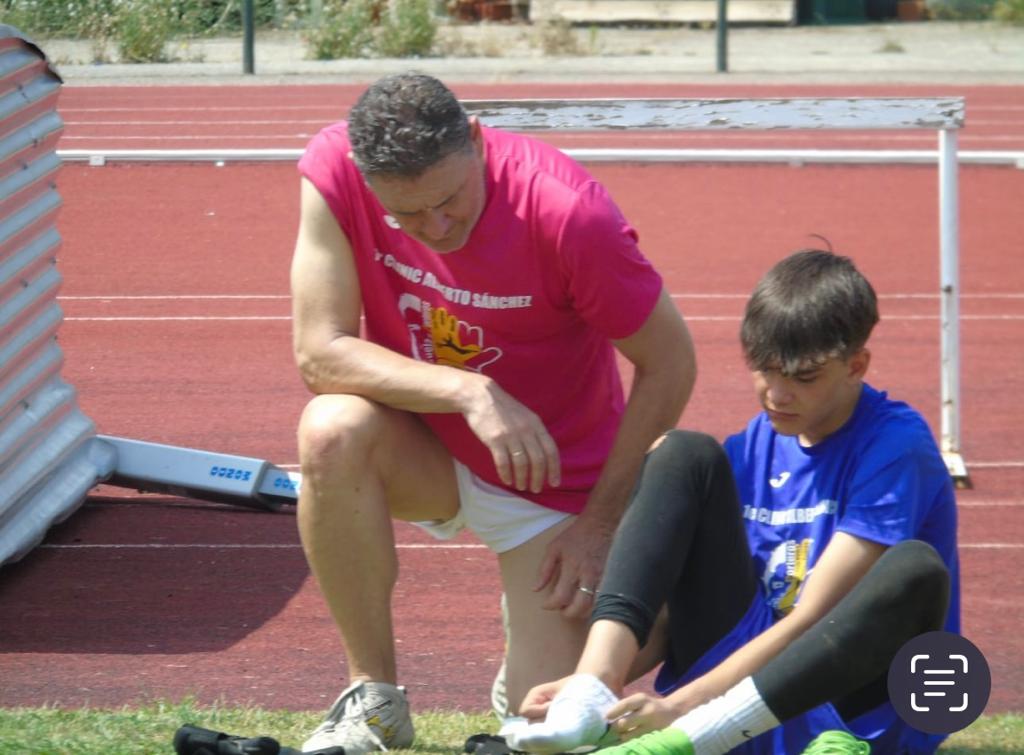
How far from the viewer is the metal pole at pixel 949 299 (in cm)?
559

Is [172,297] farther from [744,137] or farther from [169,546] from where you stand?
[744,137]

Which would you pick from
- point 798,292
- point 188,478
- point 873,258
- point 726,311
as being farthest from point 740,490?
point 873,258

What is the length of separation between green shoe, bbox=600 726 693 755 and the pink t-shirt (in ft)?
2.95

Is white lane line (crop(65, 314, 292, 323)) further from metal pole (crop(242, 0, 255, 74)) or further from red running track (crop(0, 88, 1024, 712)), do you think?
metal pole (crop(242, 0, 255, 74))

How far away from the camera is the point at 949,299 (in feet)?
18.3

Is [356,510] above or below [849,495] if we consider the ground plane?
below

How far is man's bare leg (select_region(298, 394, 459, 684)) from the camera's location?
124 inches

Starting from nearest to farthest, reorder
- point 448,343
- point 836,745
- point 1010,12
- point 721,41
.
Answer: point 836,745 < point 448,343 < point 721,41 < point 1010,12

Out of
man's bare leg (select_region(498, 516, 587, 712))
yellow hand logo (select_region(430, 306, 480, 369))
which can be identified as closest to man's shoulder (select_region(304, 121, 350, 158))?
yellow hand logo (select_region(430, 306, 480, 369))

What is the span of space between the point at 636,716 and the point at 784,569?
0.49 m

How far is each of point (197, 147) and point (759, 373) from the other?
12.4 metres

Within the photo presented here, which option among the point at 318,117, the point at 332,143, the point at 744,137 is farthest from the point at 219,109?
the point at 332,143

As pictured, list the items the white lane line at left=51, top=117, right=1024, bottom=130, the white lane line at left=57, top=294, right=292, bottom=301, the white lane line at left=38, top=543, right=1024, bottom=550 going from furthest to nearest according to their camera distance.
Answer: the white lane line at left=51, top=117, right=1024, bottom=130 → the white lane line at left=57, top=294, right=292, bottom=301 → the white lane line at left=38, top=543, right=1024, bottom=550

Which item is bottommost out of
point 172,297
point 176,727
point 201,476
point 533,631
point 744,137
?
point 172,297
